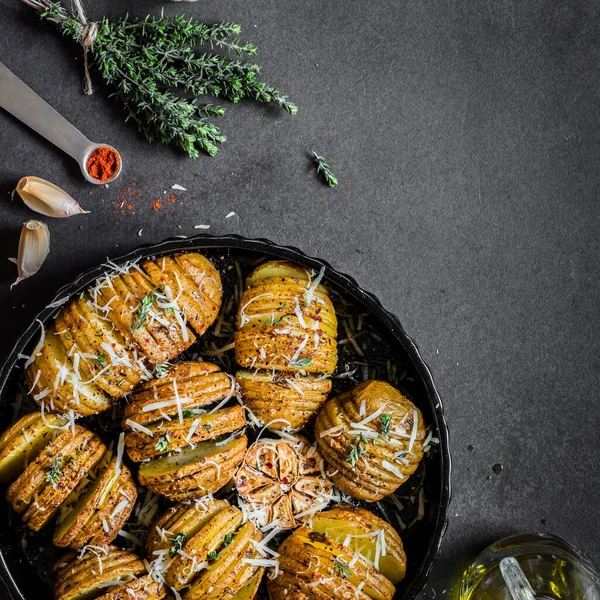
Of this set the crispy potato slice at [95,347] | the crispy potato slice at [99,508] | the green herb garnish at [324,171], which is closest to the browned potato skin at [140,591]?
the crispy potato slice at [99,508]

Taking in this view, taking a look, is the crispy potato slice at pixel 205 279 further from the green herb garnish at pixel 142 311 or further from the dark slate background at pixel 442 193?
the dark slate background at pixel 442 193

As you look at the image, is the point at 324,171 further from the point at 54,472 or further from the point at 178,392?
the point at 54,472

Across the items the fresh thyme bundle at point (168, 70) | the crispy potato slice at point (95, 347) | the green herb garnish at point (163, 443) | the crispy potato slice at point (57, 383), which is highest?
the fresh thyme bundle at point (168, 70)

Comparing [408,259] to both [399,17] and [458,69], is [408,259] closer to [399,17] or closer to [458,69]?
[458,69]

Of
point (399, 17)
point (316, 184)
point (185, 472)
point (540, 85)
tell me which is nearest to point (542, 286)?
point (540, 85)

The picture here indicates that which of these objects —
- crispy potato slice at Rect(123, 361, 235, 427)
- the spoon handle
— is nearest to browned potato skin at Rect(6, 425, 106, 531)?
crispy potato slice at Rect(123, 361, 235, 427)
